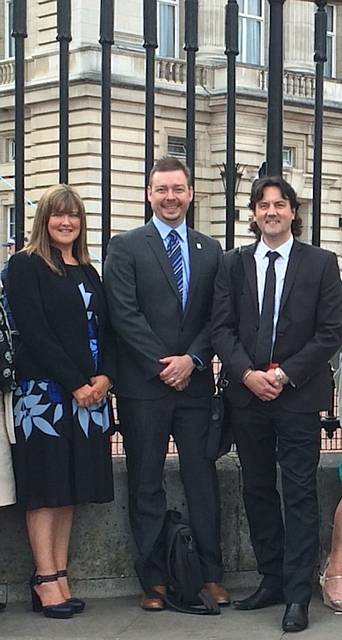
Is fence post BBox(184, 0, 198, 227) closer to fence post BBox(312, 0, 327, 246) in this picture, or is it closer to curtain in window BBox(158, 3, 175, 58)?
fence post BBox(312, 0, 327, 246)

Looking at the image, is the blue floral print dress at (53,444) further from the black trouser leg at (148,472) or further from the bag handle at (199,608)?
the bag handle at (199,608)

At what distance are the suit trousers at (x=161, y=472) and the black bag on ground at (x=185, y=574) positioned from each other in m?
0.06

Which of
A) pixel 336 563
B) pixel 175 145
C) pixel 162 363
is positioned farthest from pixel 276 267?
pixel 175 145

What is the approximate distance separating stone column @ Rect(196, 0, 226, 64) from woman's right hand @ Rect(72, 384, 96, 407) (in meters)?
23.8

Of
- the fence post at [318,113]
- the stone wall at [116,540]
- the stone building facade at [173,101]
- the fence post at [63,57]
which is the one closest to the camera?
the stone wall at [116,540]

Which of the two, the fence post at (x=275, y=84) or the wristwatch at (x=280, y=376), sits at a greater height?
the fence post at (x=275, y=84)

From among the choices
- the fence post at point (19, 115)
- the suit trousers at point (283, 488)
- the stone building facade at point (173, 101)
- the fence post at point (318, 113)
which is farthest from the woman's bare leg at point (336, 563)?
the stone building facade at point (173, 101)

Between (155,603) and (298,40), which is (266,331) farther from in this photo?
(298,40)

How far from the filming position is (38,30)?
21.5m

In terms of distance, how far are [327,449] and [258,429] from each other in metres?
1.19

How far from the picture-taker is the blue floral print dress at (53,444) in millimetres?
4859

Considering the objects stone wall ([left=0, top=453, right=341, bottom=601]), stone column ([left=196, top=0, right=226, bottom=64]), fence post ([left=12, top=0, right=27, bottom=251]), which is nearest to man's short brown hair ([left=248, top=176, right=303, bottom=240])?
fence post ([left=12, top=0, right=27, bottom=251])

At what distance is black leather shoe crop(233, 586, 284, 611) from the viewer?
16.6 ft

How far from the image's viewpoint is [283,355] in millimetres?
4816
